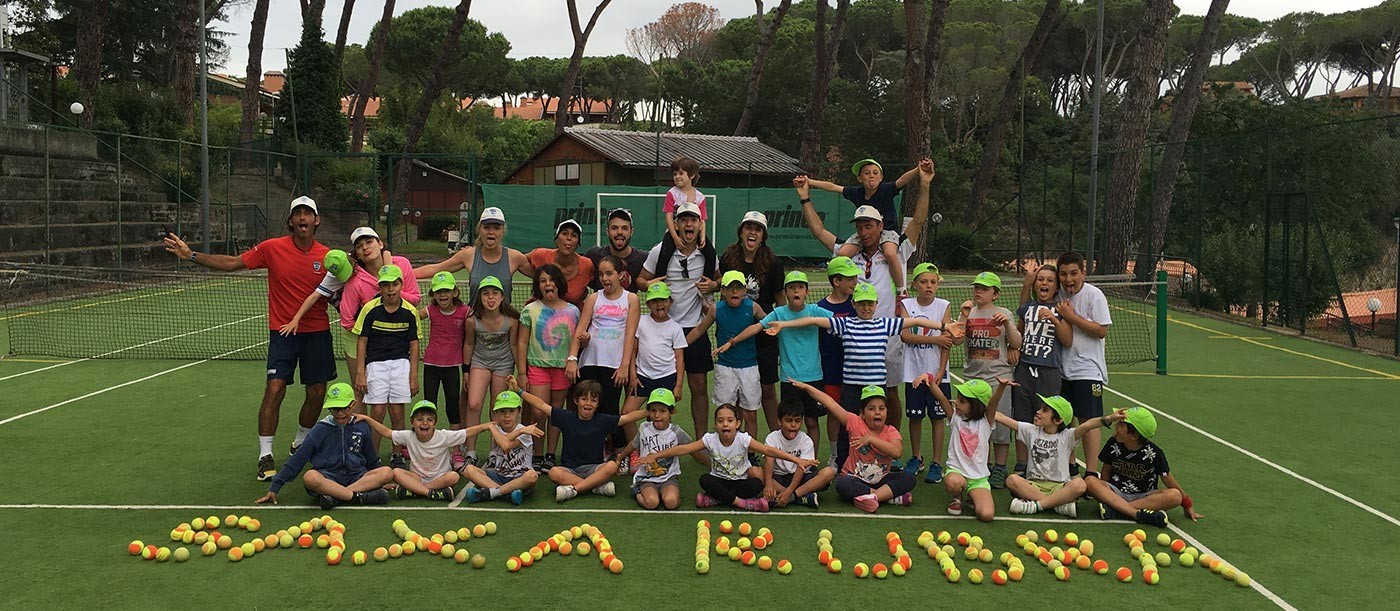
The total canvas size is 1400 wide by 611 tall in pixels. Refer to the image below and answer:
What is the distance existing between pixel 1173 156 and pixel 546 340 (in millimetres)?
18871

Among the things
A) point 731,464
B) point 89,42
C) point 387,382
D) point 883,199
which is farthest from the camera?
point 89,42

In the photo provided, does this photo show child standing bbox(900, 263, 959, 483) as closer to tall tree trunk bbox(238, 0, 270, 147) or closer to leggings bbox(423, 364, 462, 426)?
leggings bbox(423, 364, 462, 426)

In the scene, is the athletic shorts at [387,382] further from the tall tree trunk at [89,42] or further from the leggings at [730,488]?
the tall tree trunk at [89,42]

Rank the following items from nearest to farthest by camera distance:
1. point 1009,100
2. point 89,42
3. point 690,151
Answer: point 1009,100, point 89,42, point 690,151

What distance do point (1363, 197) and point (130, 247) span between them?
94.3 ft

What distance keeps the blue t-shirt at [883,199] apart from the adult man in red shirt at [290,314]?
4.04 meters

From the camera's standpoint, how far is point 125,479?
763 centimetres

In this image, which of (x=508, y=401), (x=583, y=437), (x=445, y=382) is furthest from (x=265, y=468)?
(x=583, y=437)

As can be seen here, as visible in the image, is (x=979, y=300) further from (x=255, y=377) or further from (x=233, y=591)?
(x=255, y=377)

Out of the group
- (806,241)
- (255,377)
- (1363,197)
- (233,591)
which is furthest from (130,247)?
(1363,197)

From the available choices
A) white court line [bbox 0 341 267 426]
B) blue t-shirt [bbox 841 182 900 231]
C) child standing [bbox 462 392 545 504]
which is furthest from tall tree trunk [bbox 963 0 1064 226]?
child standing [bbox 462 392 545 504]

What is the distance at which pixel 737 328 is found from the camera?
7660 mm

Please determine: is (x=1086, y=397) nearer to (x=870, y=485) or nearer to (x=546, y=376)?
(x=870, y=485)

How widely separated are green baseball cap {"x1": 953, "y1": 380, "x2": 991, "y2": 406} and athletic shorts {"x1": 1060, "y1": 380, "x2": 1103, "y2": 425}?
0.75 m
